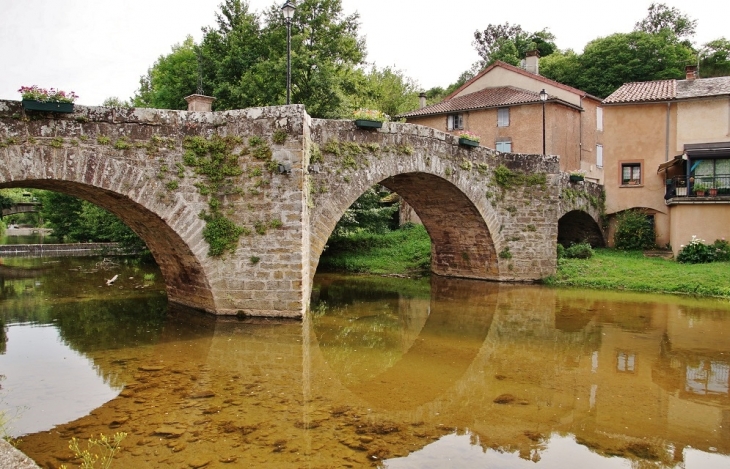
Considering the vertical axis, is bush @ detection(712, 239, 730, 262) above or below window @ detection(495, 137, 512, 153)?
below

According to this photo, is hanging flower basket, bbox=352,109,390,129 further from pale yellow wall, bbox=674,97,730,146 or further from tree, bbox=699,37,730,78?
tree, bbox=699,37,730,78

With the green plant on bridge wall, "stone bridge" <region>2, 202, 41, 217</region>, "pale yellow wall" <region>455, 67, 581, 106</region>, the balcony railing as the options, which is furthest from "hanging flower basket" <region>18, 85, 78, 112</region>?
"stone bridge" <region>2, 202, 41, 217</region>

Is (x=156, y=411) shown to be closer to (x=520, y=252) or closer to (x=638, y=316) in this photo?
(x=638, y=316)

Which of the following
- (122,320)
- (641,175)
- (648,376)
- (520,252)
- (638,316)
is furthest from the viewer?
(641,175)

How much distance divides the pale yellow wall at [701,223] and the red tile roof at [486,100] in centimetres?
1035

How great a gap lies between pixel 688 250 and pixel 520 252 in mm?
5995

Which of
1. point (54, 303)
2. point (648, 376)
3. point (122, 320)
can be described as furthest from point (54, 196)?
point (648, 376)

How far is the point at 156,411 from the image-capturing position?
588 centimetres

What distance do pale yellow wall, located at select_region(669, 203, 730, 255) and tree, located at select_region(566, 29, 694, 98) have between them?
19986 mm

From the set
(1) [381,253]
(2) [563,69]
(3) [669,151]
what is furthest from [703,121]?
(2) [563,69]

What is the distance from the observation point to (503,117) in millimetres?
29297

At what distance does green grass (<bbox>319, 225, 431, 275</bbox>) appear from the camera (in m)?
20.3

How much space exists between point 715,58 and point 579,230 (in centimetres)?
2068

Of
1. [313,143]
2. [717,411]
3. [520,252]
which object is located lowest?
[717,411]
